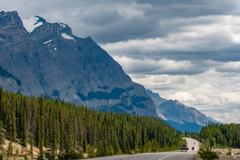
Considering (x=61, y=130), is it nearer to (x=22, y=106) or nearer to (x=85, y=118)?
(x=22, y=106)

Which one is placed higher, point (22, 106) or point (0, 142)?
point (22, 106)

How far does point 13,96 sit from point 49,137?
2442cm

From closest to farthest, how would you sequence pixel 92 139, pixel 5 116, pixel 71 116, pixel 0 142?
pixel 0 142
pixel 5 116
pixel 71 116
pixel 92 139

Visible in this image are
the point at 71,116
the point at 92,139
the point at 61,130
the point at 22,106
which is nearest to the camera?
the point at 22,106

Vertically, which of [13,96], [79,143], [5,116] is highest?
[13,96]

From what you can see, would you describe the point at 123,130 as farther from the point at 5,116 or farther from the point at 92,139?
the point at 5,116

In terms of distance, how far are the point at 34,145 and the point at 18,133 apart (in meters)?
8.11

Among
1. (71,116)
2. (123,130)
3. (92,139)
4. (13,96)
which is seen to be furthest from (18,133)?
(123,130)

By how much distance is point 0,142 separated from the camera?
365 feet

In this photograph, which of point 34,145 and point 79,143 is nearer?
point 34,145

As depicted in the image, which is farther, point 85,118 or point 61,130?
point 85,118

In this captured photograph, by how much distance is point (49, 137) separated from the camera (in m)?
144

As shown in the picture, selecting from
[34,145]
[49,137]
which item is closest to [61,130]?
[49,137]

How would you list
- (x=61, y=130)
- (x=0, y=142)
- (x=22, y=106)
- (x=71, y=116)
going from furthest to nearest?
(x=71, y=116) < (x=61, y=130) < (x=22, y=106) < (x=0, y=142)
